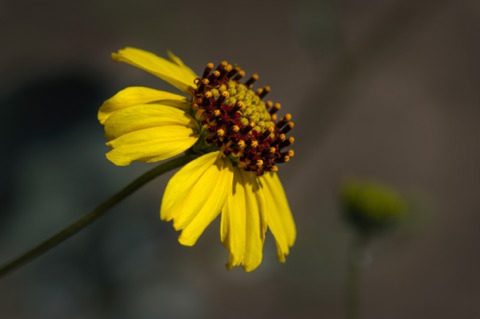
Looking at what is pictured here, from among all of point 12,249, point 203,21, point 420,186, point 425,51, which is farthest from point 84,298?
point 425,51

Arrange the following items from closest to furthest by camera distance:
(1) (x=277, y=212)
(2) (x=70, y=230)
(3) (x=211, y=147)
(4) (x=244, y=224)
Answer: (2) (x=70, y=230) → (4) (x=244, y=224) → (3) (x=211, y=147) → (1) (x=277, y=212)

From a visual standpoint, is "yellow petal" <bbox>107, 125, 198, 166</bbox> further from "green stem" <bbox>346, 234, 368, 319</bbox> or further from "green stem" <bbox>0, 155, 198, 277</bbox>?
"green stem" <bbox>346, 234, 368, 319</bbox>

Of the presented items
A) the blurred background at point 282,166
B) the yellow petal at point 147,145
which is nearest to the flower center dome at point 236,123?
the yellow petal at point 147,145

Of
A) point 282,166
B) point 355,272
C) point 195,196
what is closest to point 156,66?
point 195,196

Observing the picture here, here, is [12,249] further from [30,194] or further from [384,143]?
[384,143]

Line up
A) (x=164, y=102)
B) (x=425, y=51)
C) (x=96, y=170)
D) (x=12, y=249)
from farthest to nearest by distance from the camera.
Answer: (x=425, y=51) < (x=96, y=170) < (x=12, y=249) < (x=164, y=102)

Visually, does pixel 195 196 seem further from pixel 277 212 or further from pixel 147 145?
pixel 277 212
